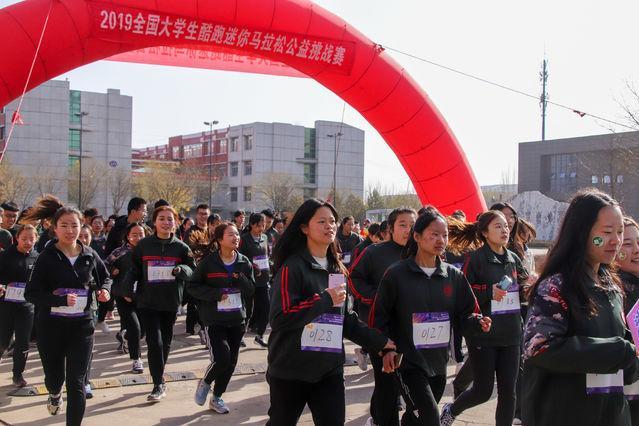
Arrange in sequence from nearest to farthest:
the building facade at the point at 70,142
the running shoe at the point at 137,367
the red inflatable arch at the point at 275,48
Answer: the running shoe at the point at 137,367, the red inflatable arch at the point at 275,48, the building facade at the point at 70,142

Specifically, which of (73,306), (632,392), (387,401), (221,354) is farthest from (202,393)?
(632,392)

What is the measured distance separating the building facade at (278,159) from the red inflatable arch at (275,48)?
5805cm

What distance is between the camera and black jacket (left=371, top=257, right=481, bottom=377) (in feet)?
14.2

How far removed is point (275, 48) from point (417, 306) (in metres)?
7.30

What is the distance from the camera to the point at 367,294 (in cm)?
612

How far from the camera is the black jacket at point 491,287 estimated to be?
5215 mm

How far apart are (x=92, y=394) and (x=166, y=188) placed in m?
50.2

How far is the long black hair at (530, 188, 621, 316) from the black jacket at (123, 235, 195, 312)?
456 centimetres

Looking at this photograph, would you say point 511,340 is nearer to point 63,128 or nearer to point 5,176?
point 5,176

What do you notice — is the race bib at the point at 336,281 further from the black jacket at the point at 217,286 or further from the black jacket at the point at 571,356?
the black jacket at the point at 217,286

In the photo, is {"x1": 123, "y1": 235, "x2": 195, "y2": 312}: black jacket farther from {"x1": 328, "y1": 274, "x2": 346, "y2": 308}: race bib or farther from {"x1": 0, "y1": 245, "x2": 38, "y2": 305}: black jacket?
{"x1": 328, "y1": 274, "x2": 346, "y2": 308}: race bib

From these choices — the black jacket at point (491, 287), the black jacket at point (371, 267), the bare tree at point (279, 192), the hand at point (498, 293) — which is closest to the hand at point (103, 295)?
the black jacket at point (371, 267)

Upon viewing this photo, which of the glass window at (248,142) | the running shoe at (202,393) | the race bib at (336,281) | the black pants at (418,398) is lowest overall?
the running shoe at (202,393)

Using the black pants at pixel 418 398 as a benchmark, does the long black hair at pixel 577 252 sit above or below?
above
